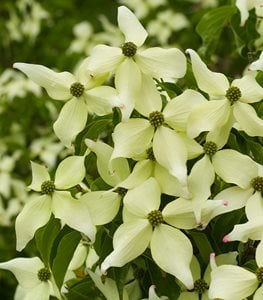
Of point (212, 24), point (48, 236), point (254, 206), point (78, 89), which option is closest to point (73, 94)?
point (78, 89)

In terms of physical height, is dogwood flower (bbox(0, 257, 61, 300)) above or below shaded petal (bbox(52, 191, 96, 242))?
below

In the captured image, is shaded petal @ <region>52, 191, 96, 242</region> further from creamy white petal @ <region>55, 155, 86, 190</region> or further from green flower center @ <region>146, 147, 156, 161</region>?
green flower center @ <region>146, 147, 156, 161</region>

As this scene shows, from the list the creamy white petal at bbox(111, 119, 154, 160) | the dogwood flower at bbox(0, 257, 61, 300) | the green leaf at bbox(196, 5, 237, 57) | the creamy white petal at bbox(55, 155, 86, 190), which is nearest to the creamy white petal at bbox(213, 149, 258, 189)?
the creamy white petal at bbox(111, 119, 154, 160)

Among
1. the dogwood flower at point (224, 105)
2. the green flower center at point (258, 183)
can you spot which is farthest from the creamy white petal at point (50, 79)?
the green flower center at point (258, 183)

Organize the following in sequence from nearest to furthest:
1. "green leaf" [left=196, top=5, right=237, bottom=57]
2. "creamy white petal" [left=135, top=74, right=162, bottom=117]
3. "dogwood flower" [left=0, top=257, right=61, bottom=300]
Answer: "creamy white petal" [left=135, top=74, right=162, bottom=117] < "dogwood flower" [left=0, top=257, right=61, bottom=300] < "green leaf" [left=196, top=5, right=237, bottom=57]

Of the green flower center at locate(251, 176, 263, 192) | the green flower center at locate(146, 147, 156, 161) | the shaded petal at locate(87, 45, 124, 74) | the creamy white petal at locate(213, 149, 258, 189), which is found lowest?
the green flower center at locate(251, 176, 263, 192)

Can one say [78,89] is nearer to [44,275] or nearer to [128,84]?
[128,84]

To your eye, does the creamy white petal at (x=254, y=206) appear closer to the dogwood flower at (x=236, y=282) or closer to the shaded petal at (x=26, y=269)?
the dogwood flower at (x=236, y=282)
